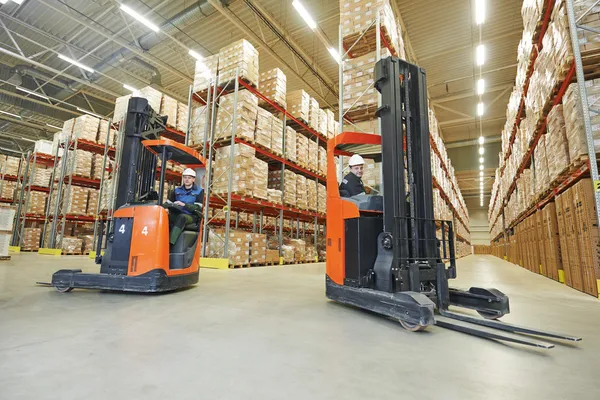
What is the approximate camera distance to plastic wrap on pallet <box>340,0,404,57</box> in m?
5.36

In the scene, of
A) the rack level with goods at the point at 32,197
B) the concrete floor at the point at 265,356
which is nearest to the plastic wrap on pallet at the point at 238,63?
the concrete floor at the point at 265,356

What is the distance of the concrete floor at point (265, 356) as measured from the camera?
1.28 meters

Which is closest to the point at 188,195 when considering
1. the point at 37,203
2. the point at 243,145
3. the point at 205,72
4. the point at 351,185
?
the point at 351,185

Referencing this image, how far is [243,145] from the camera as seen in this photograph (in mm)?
7742

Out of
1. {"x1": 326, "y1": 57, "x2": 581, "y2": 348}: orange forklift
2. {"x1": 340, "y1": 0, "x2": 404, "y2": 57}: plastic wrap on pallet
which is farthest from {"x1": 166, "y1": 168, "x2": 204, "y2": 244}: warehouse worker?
{"x1": 340, "y1": 0, "x2": 404, "y2": 57}: plastic wrap on pallet

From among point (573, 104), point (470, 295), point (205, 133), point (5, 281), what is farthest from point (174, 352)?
point (205, 133)

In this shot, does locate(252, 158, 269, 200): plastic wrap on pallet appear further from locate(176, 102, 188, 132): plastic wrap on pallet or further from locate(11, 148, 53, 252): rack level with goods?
locate(11, 148, 53, 252): rack level with goods

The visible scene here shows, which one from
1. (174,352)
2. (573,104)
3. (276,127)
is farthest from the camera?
(276,127)

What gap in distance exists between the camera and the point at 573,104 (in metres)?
3.95

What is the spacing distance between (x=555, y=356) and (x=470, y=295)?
941 millimetres

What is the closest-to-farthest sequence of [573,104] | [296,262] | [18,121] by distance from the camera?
[573,104]
[296,262]
[18,121]

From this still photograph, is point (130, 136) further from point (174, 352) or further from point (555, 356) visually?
point (555, 356)

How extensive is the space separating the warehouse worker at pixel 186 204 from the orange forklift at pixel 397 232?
1.94 m

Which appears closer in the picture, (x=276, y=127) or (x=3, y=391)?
(x=3, y=391)
